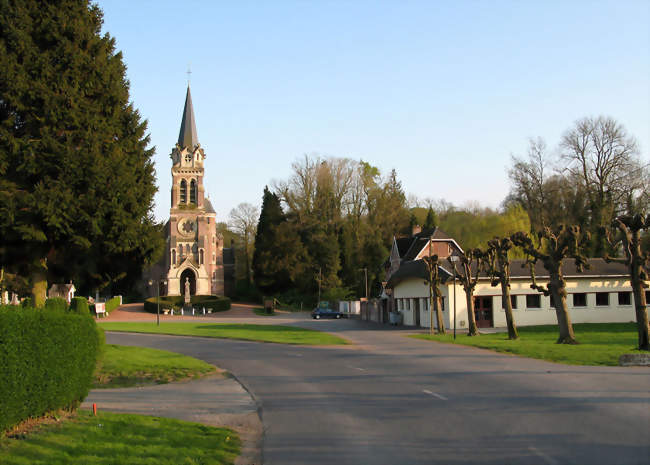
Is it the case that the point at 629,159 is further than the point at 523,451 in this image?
Yes

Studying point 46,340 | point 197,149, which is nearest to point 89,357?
point 46,340

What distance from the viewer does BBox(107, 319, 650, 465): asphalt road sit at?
7891 mm

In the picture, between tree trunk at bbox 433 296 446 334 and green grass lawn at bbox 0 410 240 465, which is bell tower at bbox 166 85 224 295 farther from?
green grass lawn at bbox 0 410 240 465

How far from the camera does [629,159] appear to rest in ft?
182

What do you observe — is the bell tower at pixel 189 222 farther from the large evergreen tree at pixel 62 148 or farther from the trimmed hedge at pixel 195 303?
the large evergreen tree at pixel 62 148

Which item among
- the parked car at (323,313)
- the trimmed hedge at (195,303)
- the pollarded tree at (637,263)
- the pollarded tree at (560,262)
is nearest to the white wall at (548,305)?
the pollarded tree at (560,262)

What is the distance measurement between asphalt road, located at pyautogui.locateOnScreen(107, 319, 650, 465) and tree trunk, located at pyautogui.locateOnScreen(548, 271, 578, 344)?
25.0 feet

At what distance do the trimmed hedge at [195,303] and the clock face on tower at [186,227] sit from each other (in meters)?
11.3

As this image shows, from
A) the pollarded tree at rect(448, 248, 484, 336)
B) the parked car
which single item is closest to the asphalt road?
the pollarded tree at rect(448, 248, 484, 336)

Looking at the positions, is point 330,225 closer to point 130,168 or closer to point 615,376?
point 130,168

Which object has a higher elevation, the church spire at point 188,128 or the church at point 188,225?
the church spire at point 188,128

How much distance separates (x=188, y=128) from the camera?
3625 inches

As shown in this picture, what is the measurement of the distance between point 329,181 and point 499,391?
69.6m

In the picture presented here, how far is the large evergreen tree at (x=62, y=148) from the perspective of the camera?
1845 cm
